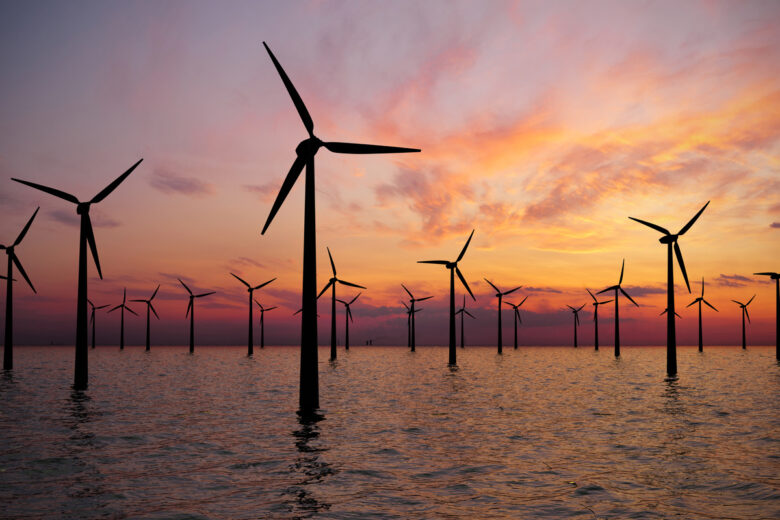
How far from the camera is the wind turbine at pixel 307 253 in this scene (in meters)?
32.9

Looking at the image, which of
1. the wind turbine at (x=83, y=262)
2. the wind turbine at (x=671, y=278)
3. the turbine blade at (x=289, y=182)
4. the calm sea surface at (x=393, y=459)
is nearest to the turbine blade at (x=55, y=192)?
the wind turbine at (x=83, y=262)

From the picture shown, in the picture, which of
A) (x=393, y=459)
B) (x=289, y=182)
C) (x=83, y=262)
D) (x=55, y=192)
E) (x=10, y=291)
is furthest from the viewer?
(x=10, y=291)

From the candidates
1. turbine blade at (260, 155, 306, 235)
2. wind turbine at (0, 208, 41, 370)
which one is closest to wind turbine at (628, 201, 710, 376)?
turbine blade at (260, 155, 306, 235)

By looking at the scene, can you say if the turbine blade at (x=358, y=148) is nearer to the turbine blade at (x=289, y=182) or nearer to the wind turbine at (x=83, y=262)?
the turbine blade at (x=289, y=182)

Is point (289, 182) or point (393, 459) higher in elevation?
point (289, 182)

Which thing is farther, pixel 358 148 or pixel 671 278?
pixel 671 278

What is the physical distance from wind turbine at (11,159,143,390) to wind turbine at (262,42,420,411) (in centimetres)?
2058

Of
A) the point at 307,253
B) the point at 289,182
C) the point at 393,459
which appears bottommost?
the point at 393,459

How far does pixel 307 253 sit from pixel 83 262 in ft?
80.6

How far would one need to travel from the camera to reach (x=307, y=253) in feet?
110

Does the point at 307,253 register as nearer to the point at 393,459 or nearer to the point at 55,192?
the point at 393,459

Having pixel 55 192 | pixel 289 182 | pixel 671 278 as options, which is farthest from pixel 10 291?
pixel 671 278

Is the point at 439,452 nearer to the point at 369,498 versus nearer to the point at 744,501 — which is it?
the point at 369,498

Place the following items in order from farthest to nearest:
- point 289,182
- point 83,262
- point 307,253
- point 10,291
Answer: point 10,291 → point 83,262 → point 289,182 → point 307,253
